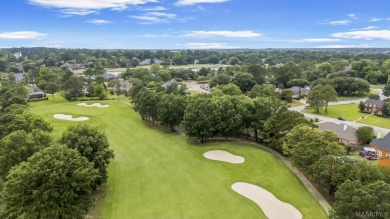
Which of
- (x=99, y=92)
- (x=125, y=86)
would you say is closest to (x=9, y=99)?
(x=99, y=92)

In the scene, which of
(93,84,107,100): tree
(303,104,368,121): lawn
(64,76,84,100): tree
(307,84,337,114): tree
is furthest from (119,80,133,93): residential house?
(307,84,337,114): tree

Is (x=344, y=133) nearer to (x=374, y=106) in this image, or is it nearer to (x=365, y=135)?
(x=365, y=135)

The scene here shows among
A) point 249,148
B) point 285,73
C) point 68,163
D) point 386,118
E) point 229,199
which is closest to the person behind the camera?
point 68,163

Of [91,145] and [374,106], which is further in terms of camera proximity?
[374,106]

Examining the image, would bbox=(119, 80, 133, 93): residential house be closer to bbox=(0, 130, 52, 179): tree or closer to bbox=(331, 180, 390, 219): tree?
bbox=(0, 130, 52, 179): tree

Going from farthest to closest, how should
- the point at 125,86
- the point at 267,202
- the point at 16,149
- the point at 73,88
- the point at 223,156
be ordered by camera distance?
the point at 125,86 → the point at 73,88 → the point at 223,156 → the point at 16,149 → the point at 267,202

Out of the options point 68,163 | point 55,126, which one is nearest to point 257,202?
point 68,163

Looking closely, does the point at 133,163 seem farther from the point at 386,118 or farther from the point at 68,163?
the point at 386,118
